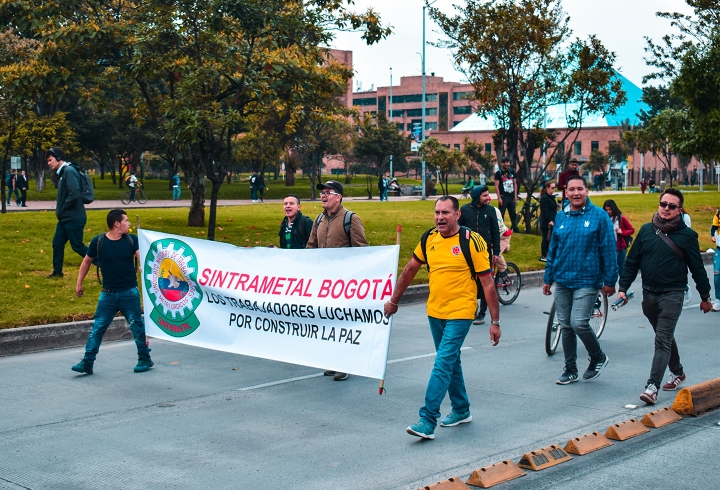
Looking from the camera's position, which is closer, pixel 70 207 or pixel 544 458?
pixel 544 458

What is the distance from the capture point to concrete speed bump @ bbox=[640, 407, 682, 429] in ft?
22.0

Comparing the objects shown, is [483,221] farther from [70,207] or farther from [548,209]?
[548,209]

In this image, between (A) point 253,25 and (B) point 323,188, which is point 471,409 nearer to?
(B) point 323,188

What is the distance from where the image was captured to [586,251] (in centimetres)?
784

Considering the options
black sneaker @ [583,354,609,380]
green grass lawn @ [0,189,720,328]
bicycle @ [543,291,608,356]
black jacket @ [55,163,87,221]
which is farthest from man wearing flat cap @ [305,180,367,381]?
black jacket @ [55,163,87,221]

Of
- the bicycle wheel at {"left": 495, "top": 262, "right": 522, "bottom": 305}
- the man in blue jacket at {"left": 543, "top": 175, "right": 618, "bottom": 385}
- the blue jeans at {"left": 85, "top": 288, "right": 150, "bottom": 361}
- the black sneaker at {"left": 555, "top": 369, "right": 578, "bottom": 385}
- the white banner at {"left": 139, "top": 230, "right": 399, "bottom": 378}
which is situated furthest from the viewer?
the bicycle wheel at {"left": 495, "top": 262, "right": 522, "bottom": 305}

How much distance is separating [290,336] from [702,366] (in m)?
4.49

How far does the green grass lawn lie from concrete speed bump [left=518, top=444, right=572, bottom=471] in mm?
7476

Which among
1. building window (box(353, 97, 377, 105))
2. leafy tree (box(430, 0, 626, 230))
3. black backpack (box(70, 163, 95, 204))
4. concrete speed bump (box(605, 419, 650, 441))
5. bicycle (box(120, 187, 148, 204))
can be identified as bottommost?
concrete speed bump (box(605, 419, 650, 441))

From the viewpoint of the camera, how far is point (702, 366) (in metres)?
9.03

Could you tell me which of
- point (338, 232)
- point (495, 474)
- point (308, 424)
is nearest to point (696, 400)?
point (495, 474)

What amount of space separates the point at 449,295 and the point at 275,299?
2302mm

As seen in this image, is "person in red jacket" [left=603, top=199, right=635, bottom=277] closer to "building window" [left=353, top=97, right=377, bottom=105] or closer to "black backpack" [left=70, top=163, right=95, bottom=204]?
"black backpack" [left=70, top=163, right=95, bottom=204]

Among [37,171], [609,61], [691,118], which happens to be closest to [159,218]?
[609,61]
